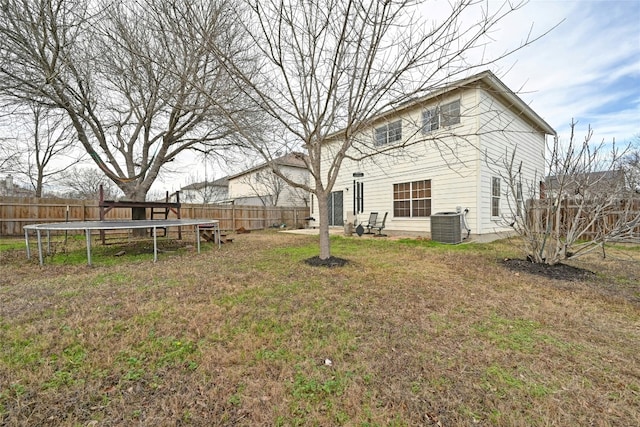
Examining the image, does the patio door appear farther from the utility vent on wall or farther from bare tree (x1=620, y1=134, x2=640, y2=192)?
bare tree (x1=620, y1=134, x2=640, y2=192)

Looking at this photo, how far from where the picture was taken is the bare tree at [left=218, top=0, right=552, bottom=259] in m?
4.10

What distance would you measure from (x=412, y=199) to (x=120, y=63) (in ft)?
31.8

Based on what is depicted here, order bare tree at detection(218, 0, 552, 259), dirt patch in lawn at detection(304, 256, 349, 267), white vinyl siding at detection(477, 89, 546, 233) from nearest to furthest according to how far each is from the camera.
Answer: bare tree at detection(218, 0, 552, 259) < dirt patch in lawn at detection(304, 256, 349, 267) < white vinyl siding at detection(477, 89, 546, 233)

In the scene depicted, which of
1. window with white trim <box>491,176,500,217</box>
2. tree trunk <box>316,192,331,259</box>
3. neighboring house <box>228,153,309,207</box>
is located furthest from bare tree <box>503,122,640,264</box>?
neighboring house <box>228,153,309,207</box>

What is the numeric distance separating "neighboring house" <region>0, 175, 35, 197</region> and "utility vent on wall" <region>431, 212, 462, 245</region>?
79.9 ft

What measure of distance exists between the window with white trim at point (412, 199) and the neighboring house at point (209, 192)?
2344 centimetres

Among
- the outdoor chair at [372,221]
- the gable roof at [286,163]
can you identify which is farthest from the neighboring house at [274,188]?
the outdoor chair at [372,221]

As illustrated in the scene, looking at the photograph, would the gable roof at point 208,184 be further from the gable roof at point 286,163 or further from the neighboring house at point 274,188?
the gable roof at point 286,163

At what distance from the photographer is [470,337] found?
253cm

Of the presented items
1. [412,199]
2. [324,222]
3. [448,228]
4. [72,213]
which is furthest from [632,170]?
[72,213]

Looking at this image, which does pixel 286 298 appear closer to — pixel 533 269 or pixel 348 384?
pixel 348 384

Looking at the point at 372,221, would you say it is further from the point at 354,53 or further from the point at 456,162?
the point at 354,53

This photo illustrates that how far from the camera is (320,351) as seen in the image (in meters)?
2.29

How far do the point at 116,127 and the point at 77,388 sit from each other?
11.0 m
